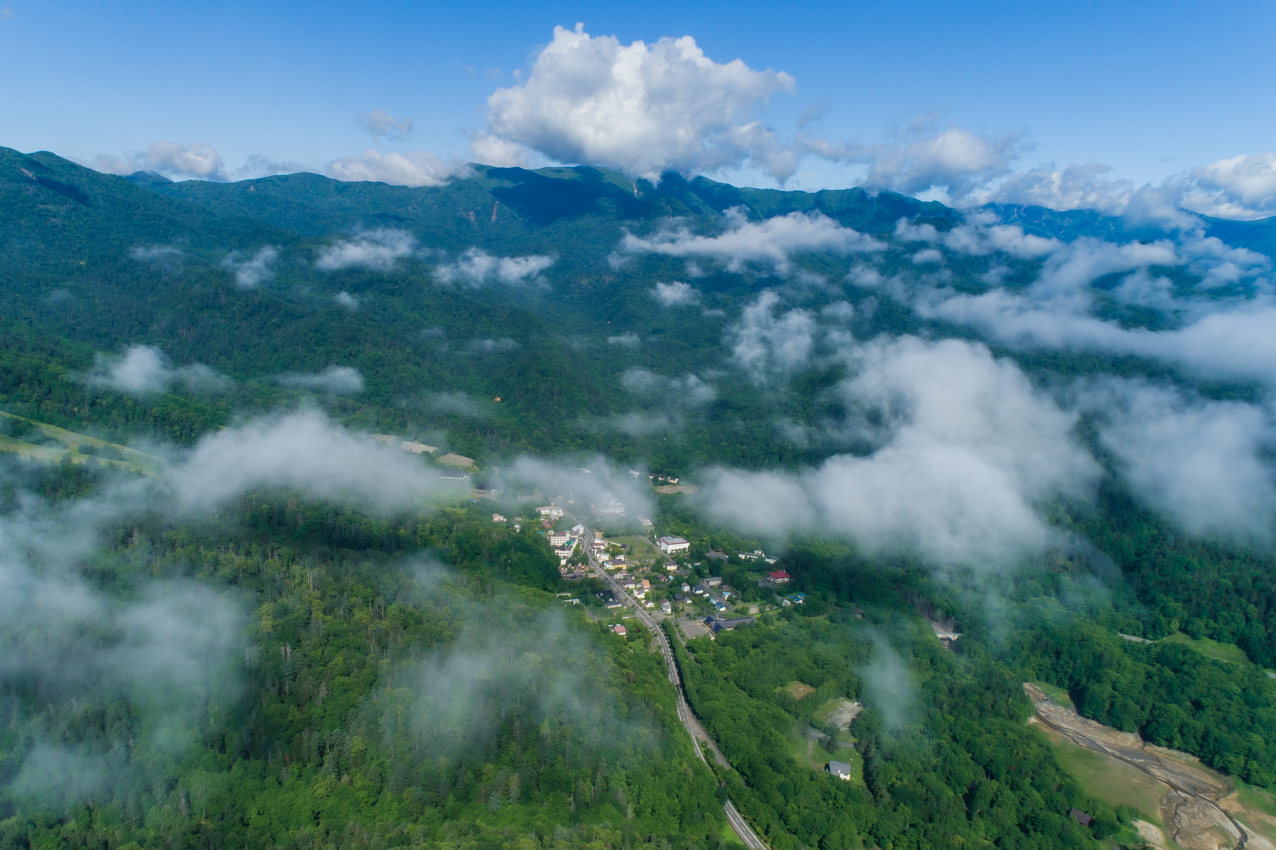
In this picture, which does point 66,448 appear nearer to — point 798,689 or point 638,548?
point 638,548

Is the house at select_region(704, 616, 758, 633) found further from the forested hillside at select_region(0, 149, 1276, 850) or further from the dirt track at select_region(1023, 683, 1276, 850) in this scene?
the dirt track at select_region(1023, 683, 1276, 850)

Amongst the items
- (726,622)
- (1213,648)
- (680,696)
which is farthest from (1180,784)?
(680,696)

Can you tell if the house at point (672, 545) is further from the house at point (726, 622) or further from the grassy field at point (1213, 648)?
the grassy field at point (1213, 648)

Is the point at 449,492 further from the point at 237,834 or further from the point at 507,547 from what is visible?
the point at 237,834

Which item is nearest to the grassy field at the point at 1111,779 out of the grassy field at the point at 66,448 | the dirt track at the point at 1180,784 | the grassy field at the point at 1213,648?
the dirt track at the point at 1180,784

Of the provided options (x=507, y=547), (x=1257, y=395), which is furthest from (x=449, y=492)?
(x=1257, y=395)

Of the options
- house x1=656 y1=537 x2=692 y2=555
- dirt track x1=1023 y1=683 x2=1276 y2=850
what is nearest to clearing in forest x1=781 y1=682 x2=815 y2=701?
dirt track x1=1023 y1=683 x2=1276 y2=850
